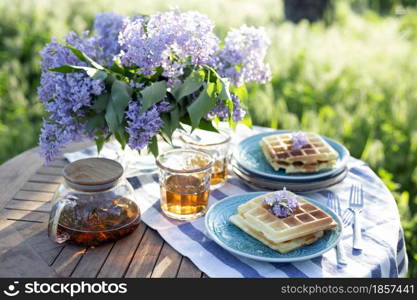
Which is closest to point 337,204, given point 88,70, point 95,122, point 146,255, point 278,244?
point 278,244

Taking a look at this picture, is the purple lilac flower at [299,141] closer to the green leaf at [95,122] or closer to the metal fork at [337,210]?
the metal fork at [337,210]

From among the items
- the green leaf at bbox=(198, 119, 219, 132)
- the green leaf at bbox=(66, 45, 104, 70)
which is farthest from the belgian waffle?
the green leaf at bbox=(66, 45, 104, 70)

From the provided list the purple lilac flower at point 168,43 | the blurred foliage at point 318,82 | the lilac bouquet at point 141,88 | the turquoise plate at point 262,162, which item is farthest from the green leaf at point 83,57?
the blurred foliage at point 318,82

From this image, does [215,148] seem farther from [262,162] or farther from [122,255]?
[122,255]

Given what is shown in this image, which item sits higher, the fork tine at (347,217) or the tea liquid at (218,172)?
the tea liquid at (218,172)

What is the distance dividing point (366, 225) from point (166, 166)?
825mm

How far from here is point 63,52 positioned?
6.91 ft

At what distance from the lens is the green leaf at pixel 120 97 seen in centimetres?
195

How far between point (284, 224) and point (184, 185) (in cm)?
44

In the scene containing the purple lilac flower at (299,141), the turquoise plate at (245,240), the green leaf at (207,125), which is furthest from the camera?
the purple lilac flower at (299,141)

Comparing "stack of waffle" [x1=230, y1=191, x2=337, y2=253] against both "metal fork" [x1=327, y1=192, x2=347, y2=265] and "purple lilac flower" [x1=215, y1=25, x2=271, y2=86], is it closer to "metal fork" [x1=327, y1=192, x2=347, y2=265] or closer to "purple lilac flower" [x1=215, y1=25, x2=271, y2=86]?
"metal fork" [x1=327, y1=192, x2=347, y2=265]

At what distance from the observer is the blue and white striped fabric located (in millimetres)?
1795

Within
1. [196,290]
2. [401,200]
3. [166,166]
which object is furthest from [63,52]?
[401,200]

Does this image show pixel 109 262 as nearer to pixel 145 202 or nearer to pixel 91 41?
pixel 145 202
